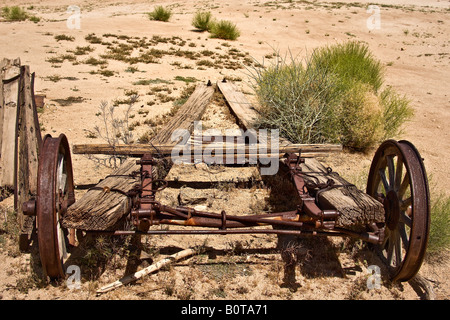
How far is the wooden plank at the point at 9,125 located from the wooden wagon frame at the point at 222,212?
0.09 metres

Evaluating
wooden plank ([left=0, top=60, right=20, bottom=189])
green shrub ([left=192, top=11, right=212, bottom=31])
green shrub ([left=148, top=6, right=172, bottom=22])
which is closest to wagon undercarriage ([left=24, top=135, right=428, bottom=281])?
wooden plank ([left=0, top=60, right=20, bottom=189])

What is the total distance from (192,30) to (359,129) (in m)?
11.3

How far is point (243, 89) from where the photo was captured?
8375 mm

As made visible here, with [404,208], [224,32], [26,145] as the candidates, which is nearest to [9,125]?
[26,145]

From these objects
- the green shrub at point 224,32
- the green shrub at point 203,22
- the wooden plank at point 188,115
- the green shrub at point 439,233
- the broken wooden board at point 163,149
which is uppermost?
the green shrub at point 203,22

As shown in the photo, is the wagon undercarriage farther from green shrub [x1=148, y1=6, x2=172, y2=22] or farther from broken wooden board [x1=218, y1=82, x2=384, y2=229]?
green shrub [x1=148, y1=6, x2=172, y2=22]

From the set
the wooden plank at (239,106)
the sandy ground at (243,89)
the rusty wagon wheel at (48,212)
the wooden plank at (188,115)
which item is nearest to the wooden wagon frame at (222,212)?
the rusty wagon wheel at (48,212)

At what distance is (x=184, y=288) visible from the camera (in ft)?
9.44

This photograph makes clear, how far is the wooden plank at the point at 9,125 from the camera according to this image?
3652 millimetres

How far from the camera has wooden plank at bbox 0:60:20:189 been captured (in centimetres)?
365

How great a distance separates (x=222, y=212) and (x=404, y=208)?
137cm

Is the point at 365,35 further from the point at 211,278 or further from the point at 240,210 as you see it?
the point at 211,278

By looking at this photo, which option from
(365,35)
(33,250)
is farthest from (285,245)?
(365,35)

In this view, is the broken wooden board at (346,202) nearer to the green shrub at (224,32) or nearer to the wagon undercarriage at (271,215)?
the wagon undercarriage at (271,215)
